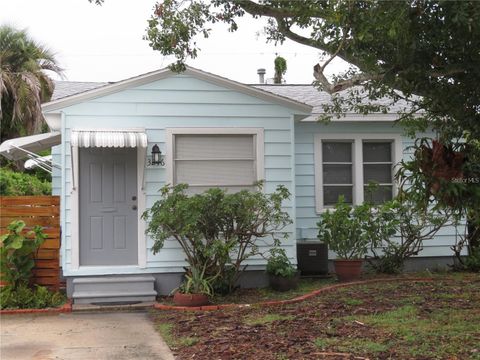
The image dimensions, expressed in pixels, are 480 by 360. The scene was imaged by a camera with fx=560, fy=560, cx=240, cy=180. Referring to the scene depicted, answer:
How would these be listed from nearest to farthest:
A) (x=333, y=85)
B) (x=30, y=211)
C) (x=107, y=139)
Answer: (x=333, y=85)
(x=107, y=139)
(x=30, y=211)

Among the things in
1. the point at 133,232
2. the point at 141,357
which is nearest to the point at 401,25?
the point at 141,357

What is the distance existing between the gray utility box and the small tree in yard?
129 centimetres

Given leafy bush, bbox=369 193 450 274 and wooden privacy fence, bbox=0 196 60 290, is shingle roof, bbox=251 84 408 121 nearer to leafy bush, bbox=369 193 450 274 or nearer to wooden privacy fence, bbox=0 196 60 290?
leafy bush, bbox=369 193 450 274

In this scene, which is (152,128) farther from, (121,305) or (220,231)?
(121,305)

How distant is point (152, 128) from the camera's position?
29.1 ft

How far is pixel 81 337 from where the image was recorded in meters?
6.25

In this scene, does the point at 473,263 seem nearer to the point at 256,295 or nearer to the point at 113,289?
the point at 256,295

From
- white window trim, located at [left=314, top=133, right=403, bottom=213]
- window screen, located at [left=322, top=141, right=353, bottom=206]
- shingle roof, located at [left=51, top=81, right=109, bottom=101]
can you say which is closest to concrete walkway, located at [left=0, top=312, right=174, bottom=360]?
shingle roof, located at [left=51, top=81, right=109, bottom=101]

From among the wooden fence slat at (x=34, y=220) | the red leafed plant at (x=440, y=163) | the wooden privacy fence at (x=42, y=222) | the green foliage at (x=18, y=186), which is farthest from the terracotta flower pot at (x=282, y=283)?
the green foliage at (x=18, y=186)

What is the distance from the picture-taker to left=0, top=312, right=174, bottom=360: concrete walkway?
5512 mm

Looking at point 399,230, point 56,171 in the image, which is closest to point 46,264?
point 56,171

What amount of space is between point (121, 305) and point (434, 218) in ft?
18.4

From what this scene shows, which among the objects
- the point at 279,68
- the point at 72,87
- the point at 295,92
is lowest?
the point at 72,87

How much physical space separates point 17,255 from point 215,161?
3295mm
